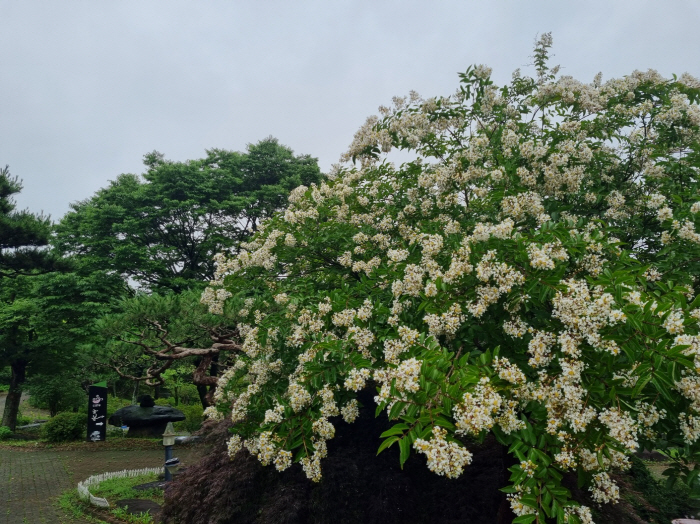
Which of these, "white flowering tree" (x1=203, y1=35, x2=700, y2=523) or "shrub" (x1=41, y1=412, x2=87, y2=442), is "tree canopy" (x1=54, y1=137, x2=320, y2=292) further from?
"white flowering tree" (x1=203, y1=35, x2=700, y2=523)

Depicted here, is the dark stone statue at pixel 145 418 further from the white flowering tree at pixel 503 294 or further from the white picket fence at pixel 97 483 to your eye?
the white flowering tree at pixel 503 294

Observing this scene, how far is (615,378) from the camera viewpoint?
2.70m

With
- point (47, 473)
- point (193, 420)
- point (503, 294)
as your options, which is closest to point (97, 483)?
point (47, 473)

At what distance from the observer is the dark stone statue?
59.2ft

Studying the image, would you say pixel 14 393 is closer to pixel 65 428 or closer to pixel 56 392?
pixel 56 392

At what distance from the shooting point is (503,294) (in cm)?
342

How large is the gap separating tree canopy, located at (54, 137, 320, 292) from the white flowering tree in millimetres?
12195

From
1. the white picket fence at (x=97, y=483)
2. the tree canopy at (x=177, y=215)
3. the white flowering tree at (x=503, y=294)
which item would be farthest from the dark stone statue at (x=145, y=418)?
the white flowering tree at (x=503, y=294)

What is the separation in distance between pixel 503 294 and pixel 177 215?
59.8 ft

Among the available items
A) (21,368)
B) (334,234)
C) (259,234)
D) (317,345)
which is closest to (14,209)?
(21,368)

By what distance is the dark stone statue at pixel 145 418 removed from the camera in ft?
59.2

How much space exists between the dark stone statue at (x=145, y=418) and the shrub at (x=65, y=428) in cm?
184

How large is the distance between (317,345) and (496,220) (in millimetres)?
2412

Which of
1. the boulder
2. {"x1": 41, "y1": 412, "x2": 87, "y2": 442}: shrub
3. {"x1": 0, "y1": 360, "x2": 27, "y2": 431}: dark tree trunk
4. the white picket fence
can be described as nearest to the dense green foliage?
{"x1": 0, "y1": 360, "x2": 27, "y2": 431}: dark tree trunk
